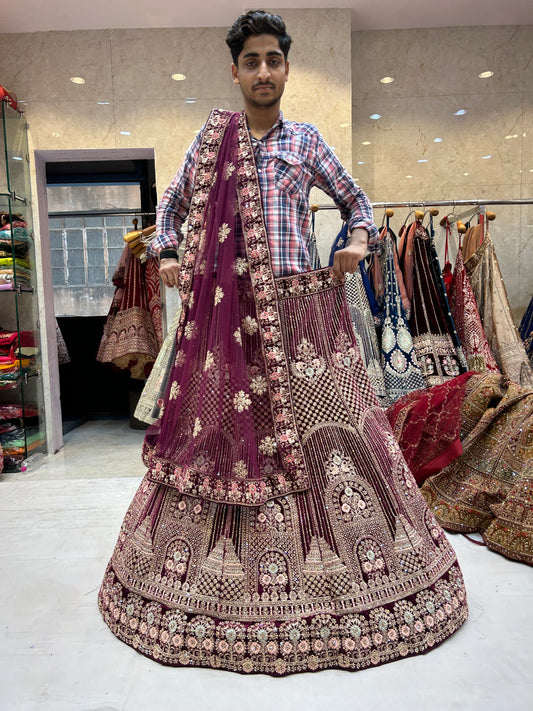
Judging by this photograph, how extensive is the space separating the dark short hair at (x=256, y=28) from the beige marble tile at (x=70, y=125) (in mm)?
2222

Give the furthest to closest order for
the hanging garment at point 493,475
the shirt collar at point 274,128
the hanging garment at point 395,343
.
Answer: the hanging garment at point 395,343 → the hanging garment at point 493,475 → the shirt collar at point 274,128

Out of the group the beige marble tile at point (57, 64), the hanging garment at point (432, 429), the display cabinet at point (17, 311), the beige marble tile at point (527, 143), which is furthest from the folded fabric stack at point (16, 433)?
the beige marble tile at point (527, 143)

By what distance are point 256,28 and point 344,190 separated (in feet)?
1.54

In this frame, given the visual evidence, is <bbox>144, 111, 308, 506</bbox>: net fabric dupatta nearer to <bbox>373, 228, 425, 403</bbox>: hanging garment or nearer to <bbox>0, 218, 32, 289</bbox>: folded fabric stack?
<bbox>373, 228, 425, 403</bbox>: hanging garment

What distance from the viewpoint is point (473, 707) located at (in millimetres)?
1043

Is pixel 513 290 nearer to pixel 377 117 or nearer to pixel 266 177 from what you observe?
pixel 377 117

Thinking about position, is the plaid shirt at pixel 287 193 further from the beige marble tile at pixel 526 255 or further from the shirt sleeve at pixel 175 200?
the beige marble tile at pixel 526 255

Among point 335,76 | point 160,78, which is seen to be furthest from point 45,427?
point 335,76

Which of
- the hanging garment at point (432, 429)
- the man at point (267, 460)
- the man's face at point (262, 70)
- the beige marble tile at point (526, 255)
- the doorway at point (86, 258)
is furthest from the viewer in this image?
the doorway at point (86, 258)

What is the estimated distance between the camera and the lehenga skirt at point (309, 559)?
3.77ft

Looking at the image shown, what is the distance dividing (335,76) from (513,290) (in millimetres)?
1827

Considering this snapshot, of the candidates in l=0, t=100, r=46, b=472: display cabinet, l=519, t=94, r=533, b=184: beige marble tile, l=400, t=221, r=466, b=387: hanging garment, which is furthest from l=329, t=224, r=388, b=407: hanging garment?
l=0, t=100, r=46, b=472: display cabinet

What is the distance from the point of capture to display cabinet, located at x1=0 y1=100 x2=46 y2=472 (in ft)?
10.3

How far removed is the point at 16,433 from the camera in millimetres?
3256
